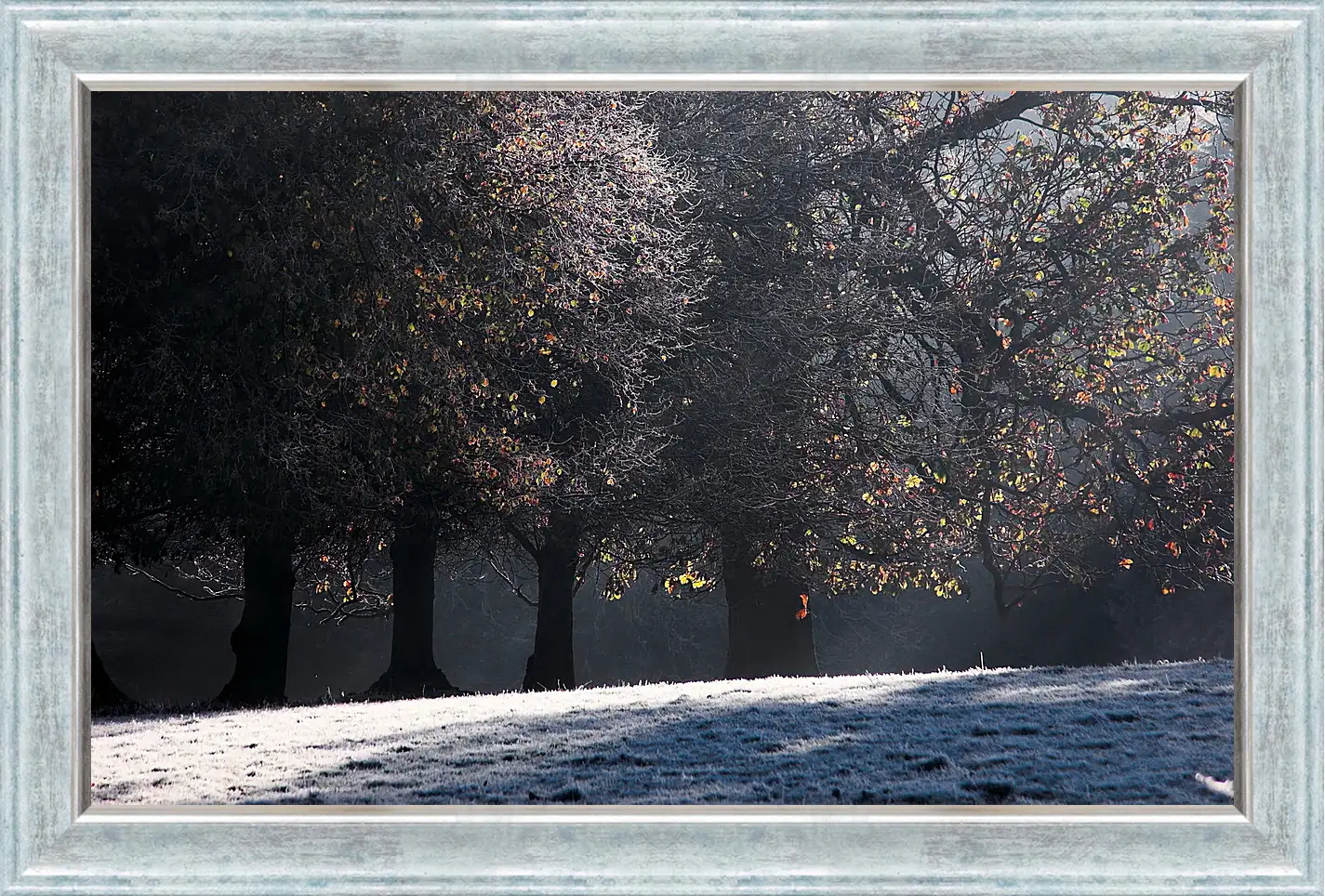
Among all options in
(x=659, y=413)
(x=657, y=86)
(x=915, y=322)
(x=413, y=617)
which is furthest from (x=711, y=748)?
(x=915, y=322)

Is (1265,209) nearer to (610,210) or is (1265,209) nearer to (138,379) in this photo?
(610,210)

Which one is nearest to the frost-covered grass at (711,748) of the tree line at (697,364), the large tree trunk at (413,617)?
the large tree trunk at (413,617)

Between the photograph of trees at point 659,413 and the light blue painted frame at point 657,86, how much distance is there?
1.54m

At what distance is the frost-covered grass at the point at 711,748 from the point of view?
17.4 feet

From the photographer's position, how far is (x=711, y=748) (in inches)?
241

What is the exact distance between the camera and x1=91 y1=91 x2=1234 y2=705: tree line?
26.5 ft

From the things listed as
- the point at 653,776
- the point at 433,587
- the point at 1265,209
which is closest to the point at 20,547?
the point at 653,776

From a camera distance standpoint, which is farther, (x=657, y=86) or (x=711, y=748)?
(x=711, y=748)

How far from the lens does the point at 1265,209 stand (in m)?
4.91

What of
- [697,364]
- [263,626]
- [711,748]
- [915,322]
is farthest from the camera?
[915,322]

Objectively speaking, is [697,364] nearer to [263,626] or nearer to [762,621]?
[762,621]

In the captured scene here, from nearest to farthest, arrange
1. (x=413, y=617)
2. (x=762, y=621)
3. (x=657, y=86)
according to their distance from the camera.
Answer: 1. (x=657, y=86)
2. (x=413, y=617)
3. (x=762, y=621)

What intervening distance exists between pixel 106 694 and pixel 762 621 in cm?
564

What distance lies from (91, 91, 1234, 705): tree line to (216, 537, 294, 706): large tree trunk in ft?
0.10
